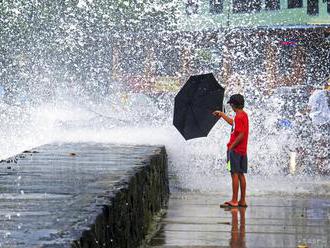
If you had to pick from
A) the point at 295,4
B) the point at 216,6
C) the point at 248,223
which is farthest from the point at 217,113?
the point at 216,6

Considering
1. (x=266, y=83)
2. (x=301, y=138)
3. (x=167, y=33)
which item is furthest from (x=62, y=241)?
(x=167, y=33)

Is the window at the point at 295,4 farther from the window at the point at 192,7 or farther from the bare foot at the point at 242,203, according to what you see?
the bare foot at the point at 242,203

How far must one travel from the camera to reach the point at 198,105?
11727 millimetres

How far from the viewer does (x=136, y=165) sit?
8258 mm

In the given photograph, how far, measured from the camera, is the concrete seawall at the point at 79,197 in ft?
14.3

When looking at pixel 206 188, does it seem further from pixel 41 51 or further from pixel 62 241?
pixel 41 51

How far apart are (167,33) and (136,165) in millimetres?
36001

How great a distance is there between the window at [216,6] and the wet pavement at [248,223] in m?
31.1

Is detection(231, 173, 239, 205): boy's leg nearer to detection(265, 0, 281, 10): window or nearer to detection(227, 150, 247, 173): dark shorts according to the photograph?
detection(227, 150, 247, 173): dark shorts

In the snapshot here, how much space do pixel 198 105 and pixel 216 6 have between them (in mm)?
30847

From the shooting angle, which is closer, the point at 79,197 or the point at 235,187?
the point at 79,197

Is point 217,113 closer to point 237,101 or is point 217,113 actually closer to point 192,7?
point 237,101

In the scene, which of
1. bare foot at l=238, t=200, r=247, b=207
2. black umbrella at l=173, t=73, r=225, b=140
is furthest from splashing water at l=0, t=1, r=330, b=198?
bare foot at l=238, t=200, r=247, b=207

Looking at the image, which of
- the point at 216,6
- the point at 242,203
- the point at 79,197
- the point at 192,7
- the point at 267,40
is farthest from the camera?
the point at 192,7
